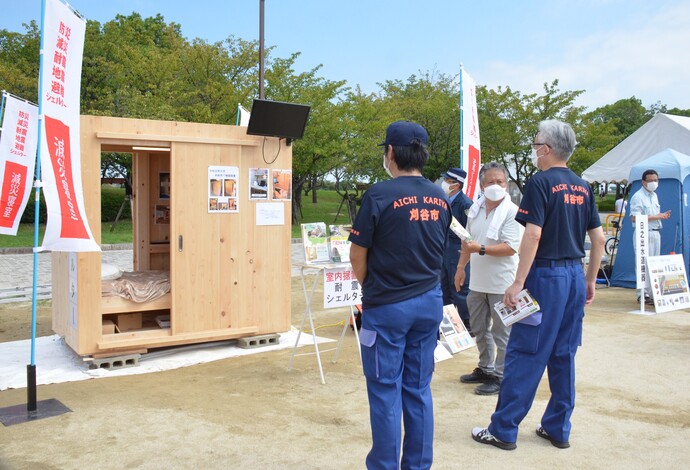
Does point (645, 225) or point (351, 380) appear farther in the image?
point (645, 225)

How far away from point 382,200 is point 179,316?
3.58 meters

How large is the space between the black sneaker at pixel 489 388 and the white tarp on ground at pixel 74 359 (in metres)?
2.15

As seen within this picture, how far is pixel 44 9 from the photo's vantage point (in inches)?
163

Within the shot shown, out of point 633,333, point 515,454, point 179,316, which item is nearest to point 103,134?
point 179,316

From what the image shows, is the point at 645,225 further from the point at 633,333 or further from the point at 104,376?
the point at 104,376

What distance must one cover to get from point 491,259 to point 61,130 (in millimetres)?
3247

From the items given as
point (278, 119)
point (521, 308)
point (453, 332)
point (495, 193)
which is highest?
point (278, 119)

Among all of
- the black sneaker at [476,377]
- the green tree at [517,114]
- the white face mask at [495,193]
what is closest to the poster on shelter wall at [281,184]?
the white face mask at [495,193]

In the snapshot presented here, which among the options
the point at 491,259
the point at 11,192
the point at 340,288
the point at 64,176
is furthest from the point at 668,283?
the point at 11,192

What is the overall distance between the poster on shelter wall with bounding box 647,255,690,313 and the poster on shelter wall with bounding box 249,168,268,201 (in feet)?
17.4

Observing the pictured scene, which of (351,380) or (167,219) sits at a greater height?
(167,219)

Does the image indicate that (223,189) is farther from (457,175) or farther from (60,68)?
(457,175)

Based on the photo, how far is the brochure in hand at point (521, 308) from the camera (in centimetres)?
349

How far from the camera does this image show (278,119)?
5.89m
